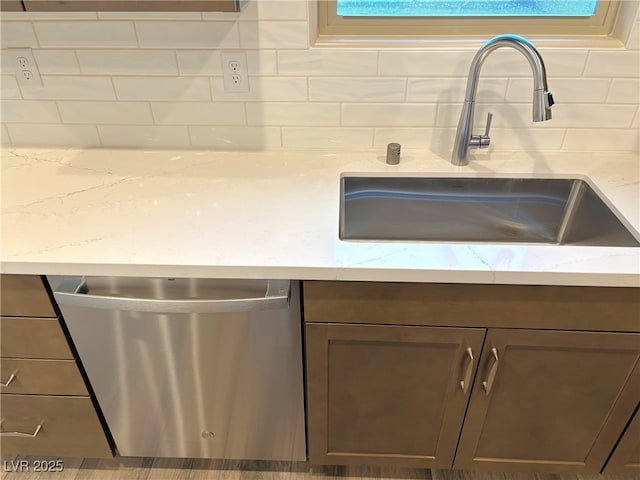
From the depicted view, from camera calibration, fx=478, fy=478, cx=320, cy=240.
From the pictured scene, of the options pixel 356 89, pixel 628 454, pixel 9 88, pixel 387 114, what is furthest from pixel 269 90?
pixel 628 454

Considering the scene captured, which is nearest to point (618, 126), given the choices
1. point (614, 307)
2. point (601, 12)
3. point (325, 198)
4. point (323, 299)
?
point (601, 12)

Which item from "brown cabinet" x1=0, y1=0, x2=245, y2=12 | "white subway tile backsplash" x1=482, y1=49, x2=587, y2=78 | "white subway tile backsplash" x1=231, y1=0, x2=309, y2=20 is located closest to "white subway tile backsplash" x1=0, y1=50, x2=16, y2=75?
"brown cabinet" x1=0, y1=0, x2=245, y2=12

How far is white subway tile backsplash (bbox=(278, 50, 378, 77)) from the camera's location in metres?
1.35

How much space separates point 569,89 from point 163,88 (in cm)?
118

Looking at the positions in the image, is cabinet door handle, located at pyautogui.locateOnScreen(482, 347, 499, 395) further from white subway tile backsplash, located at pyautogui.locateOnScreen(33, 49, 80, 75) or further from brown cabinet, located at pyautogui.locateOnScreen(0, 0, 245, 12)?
white subway tile backsplash, located at pyautogui.locateOnScreen(33, 49, 80, 75)

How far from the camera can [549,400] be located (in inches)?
48.0

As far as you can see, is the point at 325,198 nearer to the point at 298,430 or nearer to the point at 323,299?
the point at 323,299

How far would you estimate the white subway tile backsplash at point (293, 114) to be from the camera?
1.43 meters

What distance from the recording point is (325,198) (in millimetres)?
1242

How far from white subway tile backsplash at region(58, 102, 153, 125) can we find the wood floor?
1122 millimetres

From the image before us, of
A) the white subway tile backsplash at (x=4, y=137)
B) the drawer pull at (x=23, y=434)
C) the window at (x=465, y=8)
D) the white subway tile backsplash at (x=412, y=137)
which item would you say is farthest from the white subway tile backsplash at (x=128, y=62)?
the drawer pull at (x=23, y=434)

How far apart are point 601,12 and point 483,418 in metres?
1.17

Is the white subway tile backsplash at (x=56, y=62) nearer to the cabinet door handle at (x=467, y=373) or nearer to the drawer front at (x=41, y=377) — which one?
the drawer front at (x=41, y=377)

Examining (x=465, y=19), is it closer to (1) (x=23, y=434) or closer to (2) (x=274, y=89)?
(2) (x=274, y=89)
